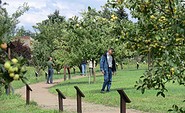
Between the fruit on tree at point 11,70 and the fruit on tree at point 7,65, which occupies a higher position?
the fruit on tree at point 7,65

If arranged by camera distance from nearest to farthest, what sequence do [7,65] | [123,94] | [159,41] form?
[7,65] → [159,41] → [123,94]

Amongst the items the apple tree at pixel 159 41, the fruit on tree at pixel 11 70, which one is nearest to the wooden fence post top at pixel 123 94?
the apple tree at pixel 159 41

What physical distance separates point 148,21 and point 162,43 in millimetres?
323

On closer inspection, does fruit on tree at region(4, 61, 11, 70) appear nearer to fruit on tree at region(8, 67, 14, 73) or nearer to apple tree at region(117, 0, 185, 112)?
fruit on tree at region(8, 67, 14, 73)

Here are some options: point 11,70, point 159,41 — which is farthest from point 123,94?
point 11,70

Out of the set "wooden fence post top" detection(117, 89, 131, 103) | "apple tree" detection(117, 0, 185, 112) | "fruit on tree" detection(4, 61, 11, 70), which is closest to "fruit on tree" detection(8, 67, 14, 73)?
"fruit on tree" detection(4, 61, 11, 70)

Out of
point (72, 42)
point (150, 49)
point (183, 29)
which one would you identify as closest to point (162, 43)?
point (150, 49)

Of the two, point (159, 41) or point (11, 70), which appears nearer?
point (11, 70)

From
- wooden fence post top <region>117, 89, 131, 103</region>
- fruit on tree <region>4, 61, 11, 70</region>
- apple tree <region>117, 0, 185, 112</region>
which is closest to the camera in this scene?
fruit on tree <region>4, 61, 11, 70</region>

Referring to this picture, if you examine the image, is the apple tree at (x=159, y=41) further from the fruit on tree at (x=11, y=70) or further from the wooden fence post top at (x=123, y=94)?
the fruit on tree at (x=11, y=70)

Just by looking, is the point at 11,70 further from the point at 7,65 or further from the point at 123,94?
the point at 123,94

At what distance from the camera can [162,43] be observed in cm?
466

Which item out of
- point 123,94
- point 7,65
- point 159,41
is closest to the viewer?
point 7,65

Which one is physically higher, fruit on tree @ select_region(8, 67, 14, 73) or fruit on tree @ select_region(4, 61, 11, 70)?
fruit on tree @ select_region(4, 61, 11, 70)
